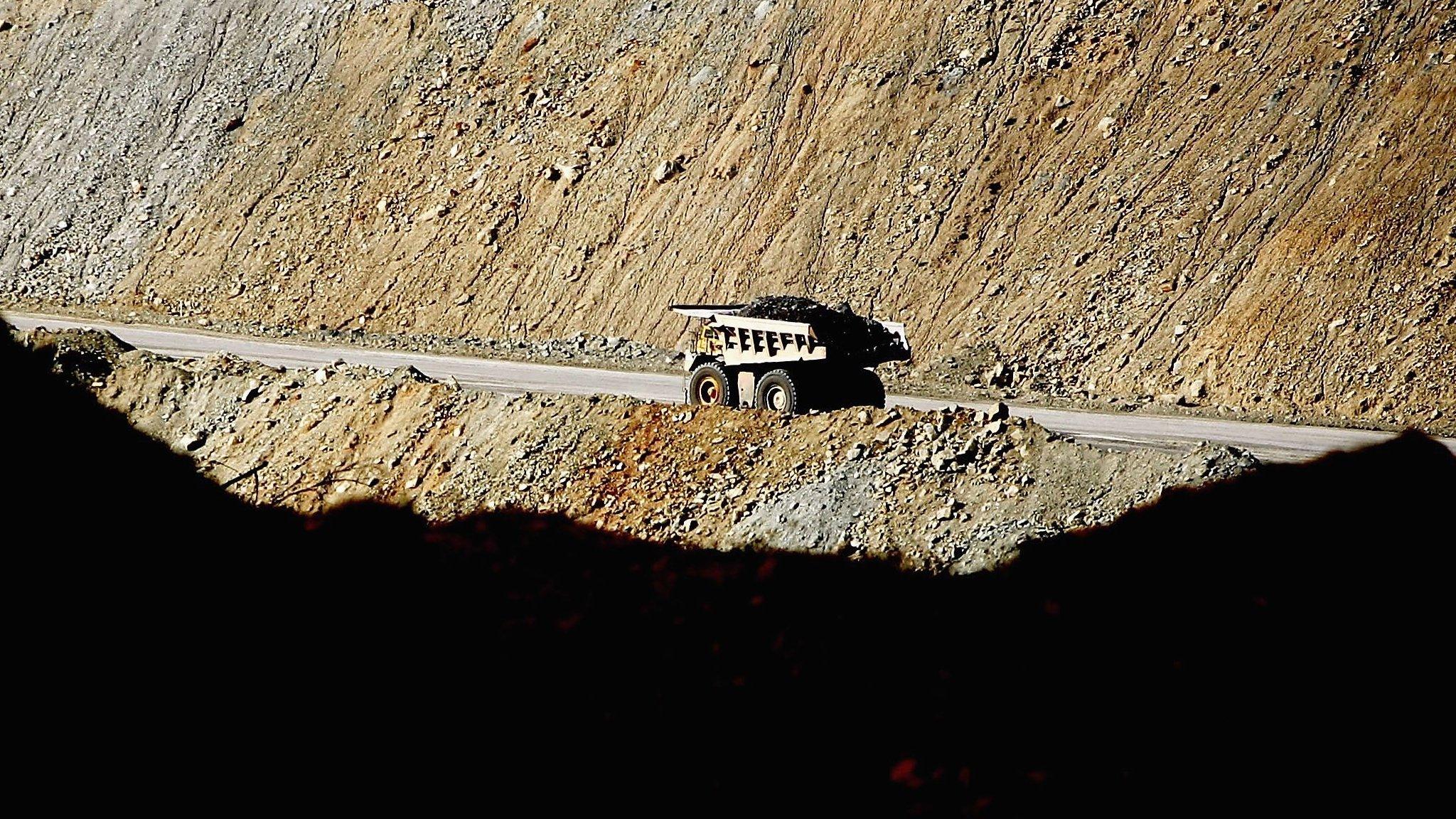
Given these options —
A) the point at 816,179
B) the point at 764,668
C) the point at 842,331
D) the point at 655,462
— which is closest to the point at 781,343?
the point at 842,331

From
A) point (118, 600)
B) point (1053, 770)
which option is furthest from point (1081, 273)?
point (118, 600)

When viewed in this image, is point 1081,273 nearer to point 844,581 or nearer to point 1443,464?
point 1443,464

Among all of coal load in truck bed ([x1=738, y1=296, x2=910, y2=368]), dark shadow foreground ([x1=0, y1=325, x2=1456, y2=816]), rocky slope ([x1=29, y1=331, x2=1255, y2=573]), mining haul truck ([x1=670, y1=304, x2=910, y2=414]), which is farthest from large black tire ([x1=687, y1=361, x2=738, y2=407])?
dark shadow foreground ([x1=0, y1=325, x2=1456, y2=816])

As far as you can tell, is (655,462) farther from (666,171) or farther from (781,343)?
(666,171)

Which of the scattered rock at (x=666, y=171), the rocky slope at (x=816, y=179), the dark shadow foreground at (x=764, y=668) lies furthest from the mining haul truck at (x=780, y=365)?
the scattered rock at (x=666, y=171)

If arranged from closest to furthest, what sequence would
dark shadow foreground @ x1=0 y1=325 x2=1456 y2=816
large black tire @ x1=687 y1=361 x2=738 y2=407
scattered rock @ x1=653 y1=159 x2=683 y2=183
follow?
1. dark shadow foreground @ x1=0 y1=325 x2=1456 y2=816
2. large black tire @ x1=687 y1=361 x2=738 y2=407
3. scattered rock @ x1=653 y1=159 x2=683 y2=183

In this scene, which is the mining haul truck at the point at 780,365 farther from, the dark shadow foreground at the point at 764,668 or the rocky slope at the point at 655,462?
the dark shadow foreground at the point at 764,668

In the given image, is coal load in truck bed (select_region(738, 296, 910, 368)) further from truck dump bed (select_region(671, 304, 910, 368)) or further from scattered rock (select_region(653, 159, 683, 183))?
scattered rock (select_region(653, 159, 683, 183))

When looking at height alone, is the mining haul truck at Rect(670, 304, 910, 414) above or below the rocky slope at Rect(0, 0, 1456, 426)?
below
